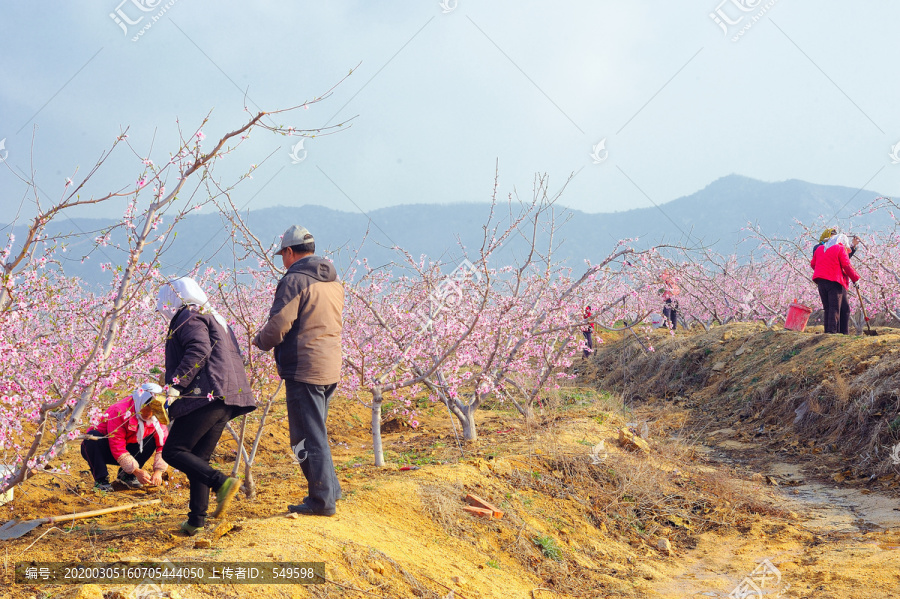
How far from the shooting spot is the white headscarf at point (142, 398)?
4.39 metres

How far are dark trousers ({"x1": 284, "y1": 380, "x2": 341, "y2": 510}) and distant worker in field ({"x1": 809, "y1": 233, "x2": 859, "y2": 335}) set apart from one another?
8.64 meters

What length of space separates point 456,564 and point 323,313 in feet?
5.92

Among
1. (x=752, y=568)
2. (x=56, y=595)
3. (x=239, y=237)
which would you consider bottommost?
(x=752, y=568)

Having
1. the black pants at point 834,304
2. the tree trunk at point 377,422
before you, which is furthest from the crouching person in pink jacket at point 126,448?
the black pants at point 834,304

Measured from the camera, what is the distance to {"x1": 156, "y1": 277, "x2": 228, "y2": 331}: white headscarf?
4.00 metres

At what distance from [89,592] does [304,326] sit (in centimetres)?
185

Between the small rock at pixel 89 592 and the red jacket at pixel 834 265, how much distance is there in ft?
33.6

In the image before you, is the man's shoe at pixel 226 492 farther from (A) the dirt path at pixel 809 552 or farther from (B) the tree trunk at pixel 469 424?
(B) the tree trunk at pixel 469 424

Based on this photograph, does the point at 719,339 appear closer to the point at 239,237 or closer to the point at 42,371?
the point at 239,237

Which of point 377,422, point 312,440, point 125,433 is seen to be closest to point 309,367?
point 312,440

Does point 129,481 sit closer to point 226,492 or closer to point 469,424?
point 226,492

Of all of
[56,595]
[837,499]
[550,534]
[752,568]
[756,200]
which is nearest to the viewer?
[56,595]

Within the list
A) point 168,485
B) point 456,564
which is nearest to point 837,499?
point 456,564

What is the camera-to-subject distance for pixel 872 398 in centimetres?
723
